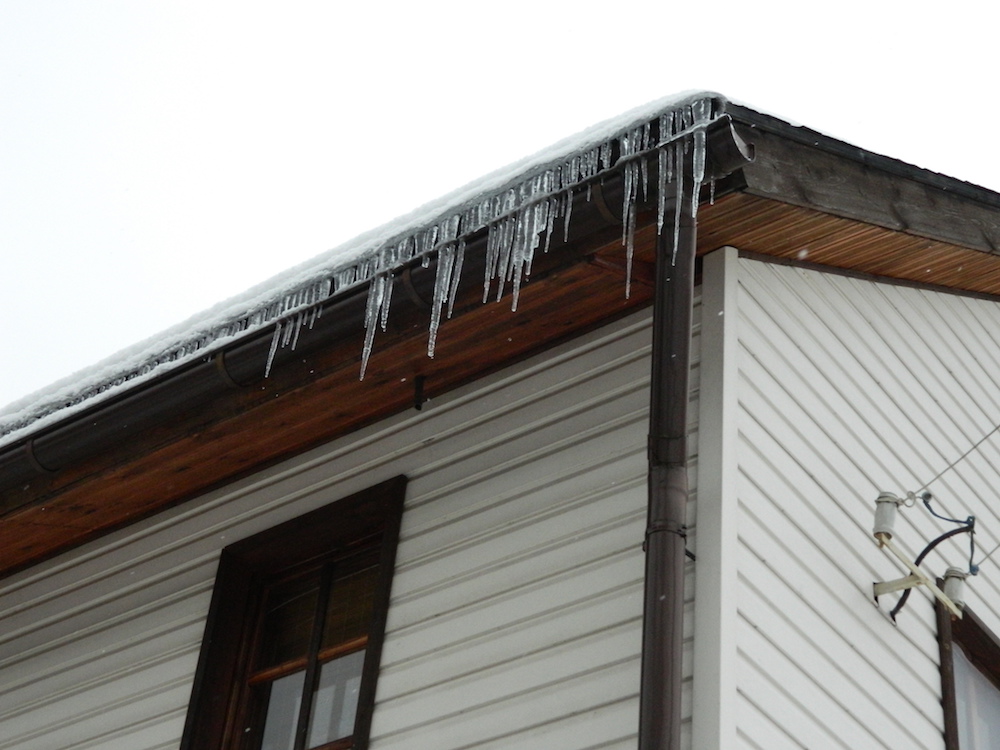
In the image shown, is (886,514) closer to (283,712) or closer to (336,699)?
(336,699)

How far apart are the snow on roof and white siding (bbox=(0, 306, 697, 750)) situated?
0.59 m

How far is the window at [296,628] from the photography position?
5.54 meters

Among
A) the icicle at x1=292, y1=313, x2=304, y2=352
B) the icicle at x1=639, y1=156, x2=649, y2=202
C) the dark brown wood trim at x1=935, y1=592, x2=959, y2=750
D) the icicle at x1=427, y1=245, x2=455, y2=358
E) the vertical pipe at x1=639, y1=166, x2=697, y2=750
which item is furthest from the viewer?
the icicle at x1=292, y1=313, x2=304, y2=352

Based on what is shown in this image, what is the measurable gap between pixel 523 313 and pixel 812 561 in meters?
1.31

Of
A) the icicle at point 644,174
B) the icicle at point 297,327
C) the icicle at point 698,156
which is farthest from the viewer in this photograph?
the icicle at point 297,327

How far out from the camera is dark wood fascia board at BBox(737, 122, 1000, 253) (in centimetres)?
489

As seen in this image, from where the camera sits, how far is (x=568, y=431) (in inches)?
206

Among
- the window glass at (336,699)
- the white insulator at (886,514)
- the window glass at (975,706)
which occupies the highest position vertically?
the white insulator at (886,514)

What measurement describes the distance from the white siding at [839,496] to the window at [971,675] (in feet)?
0.26

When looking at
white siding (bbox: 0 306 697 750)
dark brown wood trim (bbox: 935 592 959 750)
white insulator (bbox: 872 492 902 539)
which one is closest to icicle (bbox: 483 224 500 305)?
white siding (bbox: 0 306 697 750)

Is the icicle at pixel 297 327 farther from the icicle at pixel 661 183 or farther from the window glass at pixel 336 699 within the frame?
the icicle at pixel 661 183

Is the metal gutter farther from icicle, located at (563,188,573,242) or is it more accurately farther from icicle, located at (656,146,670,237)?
icicle, located at (656,146,670,237)

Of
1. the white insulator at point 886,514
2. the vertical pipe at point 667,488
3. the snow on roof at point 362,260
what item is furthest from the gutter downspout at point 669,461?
the white insulator at point 886,514

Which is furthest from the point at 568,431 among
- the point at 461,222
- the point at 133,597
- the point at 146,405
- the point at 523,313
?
the point at 133,597
